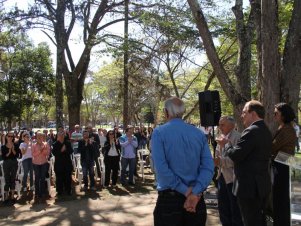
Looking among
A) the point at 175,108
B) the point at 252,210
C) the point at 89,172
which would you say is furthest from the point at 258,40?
the point at 89,172

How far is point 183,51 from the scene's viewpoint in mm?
21500

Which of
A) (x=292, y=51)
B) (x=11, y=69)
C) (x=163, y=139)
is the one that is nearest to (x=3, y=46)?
(x=11, y=69)

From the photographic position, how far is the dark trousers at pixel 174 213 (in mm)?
3684

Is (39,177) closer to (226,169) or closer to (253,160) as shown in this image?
(226,169)

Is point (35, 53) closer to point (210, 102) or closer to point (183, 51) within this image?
point (183, 51)

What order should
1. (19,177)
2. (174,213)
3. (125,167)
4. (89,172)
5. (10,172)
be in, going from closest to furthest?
(174,213)
(10,172)
(19,177)
(89,172)
(125,167)

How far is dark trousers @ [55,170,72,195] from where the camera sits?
11625 millimetres

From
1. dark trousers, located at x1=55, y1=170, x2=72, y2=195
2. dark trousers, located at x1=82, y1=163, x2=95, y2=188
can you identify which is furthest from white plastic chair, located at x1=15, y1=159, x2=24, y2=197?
dark trousers, located at x1=82, y1=163, x2=95, y2=188

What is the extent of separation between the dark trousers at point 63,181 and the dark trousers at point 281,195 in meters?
7.11

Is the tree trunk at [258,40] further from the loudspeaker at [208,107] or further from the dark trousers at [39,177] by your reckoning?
the dark trousers at [39,177]

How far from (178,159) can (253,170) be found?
51.4 inches

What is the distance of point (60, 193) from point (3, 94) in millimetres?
20687

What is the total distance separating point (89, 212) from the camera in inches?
360

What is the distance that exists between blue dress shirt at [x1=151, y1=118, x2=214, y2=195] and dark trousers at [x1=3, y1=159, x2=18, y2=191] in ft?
25.9
